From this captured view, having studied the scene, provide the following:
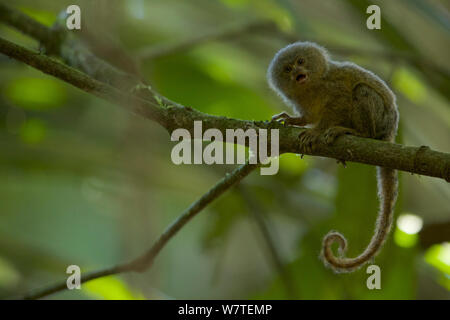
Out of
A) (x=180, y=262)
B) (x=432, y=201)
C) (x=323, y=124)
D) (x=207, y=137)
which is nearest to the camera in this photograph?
(x=207, y=137)

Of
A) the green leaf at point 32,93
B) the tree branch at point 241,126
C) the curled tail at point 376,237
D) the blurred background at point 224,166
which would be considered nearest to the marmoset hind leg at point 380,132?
the curled tail at point 376,237

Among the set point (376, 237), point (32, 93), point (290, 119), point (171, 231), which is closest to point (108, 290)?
point (171, 231)

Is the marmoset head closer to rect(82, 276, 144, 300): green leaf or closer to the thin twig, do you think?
the thin twig

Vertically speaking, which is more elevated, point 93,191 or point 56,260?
Result: point 93,191

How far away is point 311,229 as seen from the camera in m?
3.40

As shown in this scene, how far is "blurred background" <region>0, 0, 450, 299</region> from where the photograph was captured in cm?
310

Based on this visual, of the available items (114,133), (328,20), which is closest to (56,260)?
(114,133)

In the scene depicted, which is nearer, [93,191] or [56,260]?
[56,260]

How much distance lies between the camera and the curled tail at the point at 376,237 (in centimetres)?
234

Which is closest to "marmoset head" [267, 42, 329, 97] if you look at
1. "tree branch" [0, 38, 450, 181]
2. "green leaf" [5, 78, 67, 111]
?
"tree branch" [0, 38, 450, 181]

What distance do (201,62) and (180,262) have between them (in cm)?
275

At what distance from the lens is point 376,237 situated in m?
2.53

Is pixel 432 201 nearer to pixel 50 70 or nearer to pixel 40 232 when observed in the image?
pixel 50 70

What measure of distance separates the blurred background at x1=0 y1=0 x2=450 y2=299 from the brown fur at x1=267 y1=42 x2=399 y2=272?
0.80 ft
